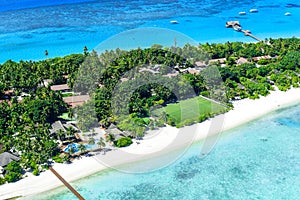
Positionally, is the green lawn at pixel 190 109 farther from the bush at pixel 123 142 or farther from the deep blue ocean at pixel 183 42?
the bush at pixel 123 142

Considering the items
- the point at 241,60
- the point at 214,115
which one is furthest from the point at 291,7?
the point at 214,115

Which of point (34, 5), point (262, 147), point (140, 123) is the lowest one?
point (262, 147)

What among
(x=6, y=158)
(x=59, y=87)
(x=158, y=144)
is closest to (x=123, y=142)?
(x=158, y=144)

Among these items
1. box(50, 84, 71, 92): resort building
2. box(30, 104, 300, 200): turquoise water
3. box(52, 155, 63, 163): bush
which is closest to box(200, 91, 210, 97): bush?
box(30, 104, 300, 200): turquoise water

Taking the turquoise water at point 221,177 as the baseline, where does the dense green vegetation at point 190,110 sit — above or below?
above

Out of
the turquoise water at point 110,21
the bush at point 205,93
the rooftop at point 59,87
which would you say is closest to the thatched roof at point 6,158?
the rooftop at point 59,87

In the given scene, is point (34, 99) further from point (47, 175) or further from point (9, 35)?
point (9, 35)

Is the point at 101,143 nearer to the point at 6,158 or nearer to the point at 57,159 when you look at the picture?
the point at 57,159
